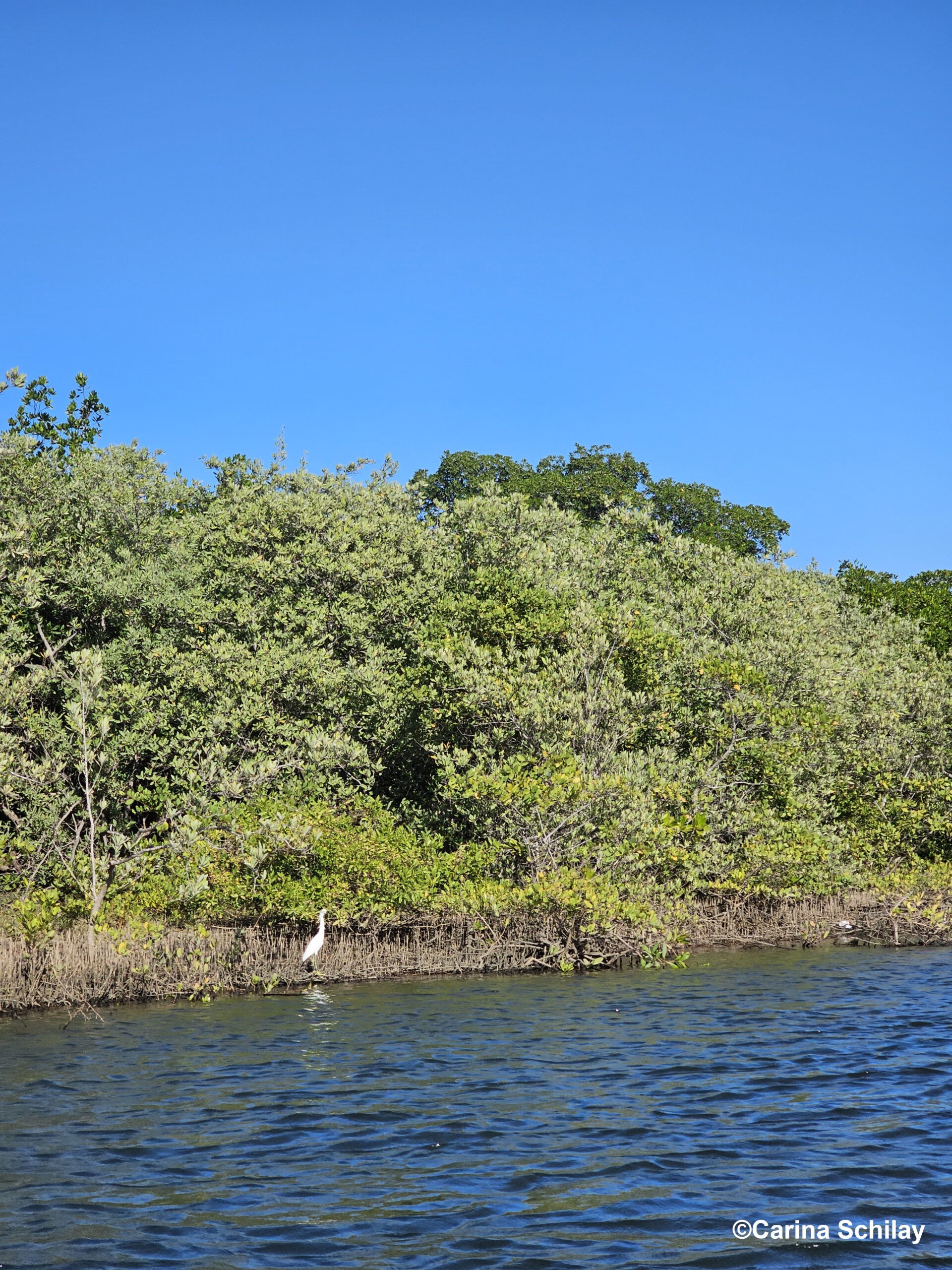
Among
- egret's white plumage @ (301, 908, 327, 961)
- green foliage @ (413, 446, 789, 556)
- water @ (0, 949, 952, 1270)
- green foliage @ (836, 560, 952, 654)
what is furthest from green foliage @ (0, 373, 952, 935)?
green foliage @ (413, 446, 789, 556)

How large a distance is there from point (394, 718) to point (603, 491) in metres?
43.6

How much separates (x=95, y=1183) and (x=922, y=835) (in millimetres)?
30638

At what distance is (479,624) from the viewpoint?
95.2 ft

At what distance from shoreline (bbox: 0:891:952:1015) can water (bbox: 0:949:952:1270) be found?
86 cm

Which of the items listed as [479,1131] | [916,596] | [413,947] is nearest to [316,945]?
[413,947]

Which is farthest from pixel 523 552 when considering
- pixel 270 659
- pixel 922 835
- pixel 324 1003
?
pixel 922 835

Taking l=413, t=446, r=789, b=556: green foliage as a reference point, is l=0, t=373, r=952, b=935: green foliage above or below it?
below

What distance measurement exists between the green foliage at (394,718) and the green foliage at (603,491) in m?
35.2

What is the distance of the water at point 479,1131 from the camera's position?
991 cm

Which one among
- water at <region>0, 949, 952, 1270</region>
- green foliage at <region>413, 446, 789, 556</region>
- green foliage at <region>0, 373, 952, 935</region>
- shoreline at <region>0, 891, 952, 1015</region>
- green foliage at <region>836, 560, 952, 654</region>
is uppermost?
green foliage at <region>413, 446, 789, 556</region>

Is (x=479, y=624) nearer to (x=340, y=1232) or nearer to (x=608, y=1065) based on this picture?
(x=608, y=1065)

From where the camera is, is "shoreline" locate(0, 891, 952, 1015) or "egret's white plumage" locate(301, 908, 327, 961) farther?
"egret's white plumage" locate(301, 908, 327, 961)

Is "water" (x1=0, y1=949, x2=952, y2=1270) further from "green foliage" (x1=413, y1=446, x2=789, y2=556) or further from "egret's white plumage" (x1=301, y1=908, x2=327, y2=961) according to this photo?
"green foliage" (x1=413, y1=446, x2=789, y2=556)

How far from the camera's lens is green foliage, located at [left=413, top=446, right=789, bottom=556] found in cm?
7038
